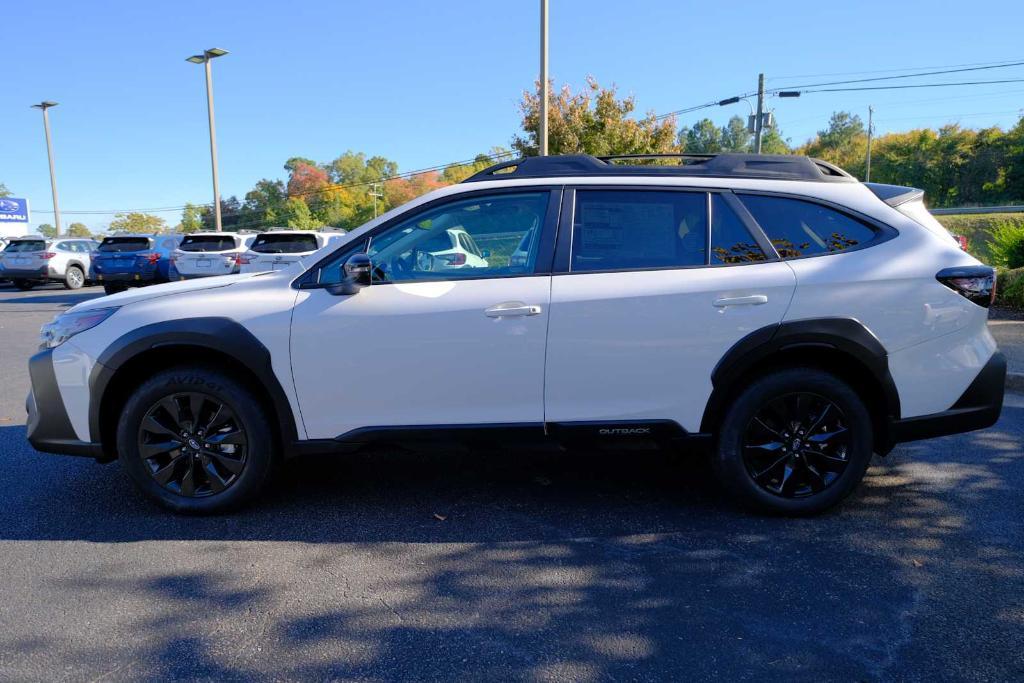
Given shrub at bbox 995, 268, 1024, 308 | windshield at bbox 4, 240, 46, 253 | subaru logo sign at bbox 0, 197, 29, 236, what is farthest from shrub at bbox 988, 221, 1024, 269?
subaru logo sign at bbox 0, 197, 29, 236

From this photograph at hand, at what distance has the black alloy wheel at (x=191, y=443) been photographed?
3.79 metres

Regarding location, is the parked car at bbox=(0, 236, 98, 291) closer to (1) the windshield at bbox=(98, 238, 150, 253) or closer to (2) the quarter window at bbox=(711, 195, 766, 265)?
(1) the windshield at bbox=(98, 238, 150, 253)

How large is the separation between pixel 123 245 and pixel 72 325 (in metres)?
16.2

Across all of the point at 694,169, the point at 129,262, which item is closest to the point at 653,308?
the point at 694,169

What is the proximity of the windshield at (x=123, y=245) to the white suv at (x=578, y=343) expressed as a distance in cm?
1584

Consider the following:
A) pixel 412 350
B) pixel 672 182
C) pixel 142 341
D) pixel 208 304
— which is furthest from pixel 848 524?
pixel 142 341

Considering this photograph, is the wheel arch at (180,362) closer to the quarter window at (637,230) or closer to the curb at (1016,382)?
the quarter window at (637,230)

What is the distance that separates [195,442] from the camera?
3.83 m

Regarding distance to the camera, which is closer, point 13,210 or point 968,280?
A: point 968,280

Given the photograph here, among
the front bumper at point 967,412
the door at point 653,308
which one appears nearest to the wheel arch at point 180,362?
the door at point 653,308

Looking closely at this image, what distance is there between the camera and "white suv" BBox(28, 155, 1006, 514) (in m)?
3.63

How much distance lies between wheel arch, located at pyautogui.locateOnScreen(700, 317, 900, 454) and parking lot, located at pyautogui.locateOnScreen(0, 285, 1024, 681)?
2.07 ft

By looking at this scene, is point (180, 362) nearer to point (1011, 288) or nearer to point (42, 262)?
point (1011, 288)

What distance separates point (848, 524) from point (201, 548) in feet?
10.7
